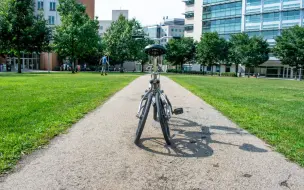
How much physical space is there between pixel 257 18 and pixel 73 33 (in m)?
43.2

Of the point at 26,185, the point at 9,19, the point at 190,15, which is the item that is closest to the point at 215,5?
the point at 190,15

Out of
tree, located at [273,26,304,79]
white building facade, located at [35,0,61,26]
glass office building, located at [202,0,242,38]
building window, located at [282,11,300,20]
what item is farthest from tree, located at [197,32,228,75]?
white building facade, located at [35,0,61,26]

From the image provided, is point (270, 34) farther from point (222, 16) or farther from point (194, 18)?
point (194, 18)

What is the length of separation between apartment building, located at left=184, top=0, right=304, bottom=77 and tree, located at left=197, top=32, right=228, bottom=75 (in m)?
10.1

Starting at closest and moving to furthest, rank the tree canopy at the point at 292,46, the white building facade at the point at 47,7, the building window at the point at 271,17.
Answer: the tree canopy at the point at 292,46, the building window at the point at 271,17, the white building facade at the point at 47,7

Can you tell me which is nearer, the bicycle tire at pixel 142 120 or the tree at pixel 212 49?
the bicycle tire at pixel 142 120

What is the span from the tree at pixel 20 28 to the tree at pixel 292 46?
39.8 meters

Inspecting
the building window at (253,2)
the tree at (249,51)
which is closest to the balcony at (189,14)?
the building window at (253,2)

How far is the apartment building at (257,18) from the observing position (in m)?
63.6

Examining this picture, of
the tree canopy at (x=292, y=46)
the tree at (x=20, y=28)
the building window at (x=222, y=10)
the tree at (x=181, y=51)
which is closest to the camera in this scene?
the tree at (x=20, y=28)

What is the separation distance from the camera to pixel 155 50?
5.74 meters

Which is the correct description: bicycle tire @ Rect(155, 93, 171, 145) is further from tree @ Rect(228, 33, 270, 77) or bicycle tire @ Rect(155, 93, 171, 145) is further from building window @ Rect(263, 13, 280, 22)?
building window @ Rect(263, 13, 280, 22)

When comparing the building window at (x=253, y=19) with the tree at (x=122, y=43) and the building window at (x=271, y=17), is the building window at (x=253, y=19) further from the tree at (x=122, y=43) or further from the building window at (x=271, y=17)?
the tree at (x=122, y=43)

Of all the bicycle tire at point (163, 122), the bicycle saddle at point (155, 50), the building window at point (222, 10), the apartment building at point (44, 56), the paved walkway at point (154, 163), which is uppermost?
the building window at point (222, 10)
